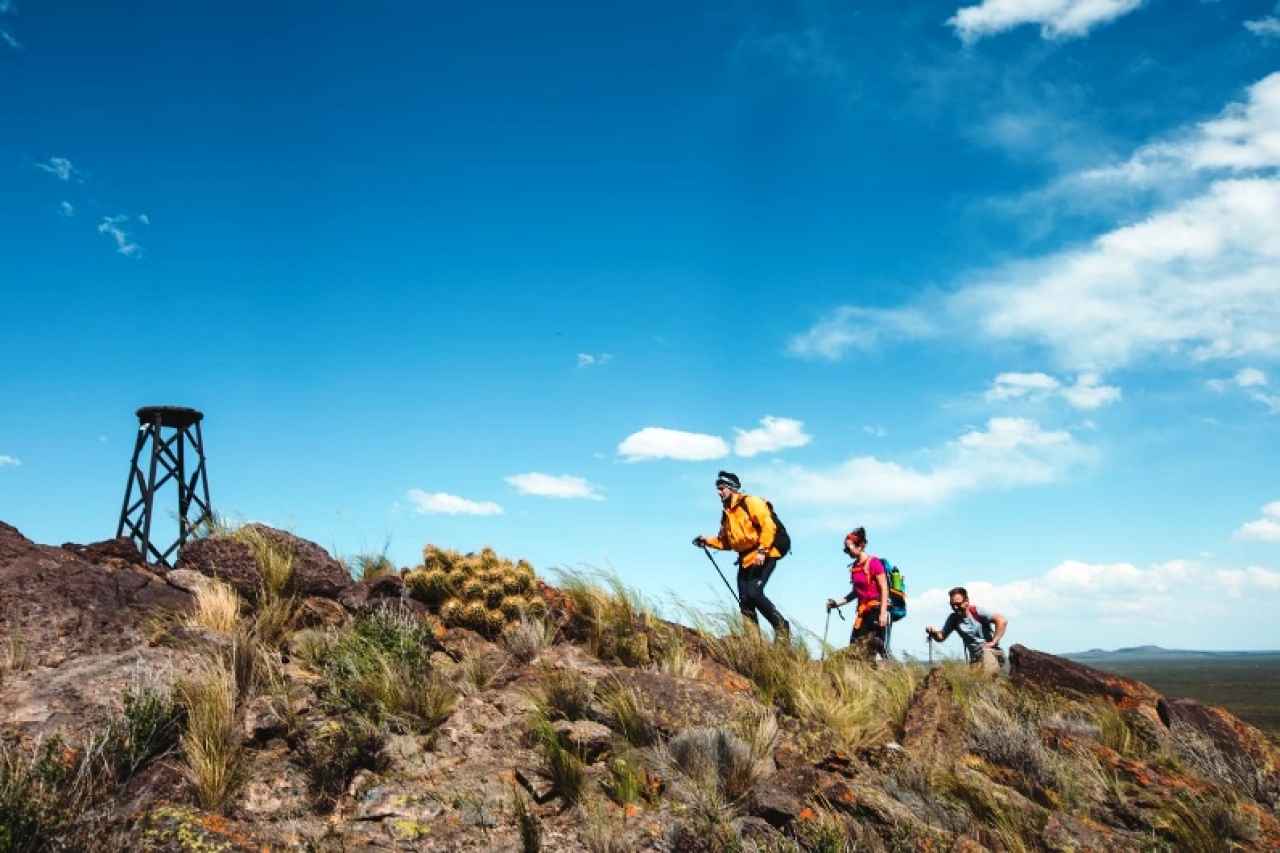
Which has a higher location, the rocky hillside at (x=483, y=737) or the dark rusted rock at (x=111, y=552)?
the dark rusted rock at (x=111, y=552)

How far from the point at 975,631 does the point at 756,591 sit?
12.4ft

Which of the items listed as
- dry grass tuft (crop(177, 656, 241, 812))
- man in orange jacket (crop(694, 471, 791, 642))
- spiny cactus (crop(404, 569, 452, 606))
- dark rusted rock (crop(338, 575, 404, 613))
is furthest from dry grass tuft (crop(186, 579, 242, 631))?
man in orange jacket (crop(694, 471, 791, 642))

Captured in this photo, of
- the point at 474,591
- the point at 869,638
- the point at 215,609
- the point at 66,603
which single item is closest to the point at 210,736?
the point at 215,609

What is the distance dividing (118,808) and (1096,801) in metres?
7.12

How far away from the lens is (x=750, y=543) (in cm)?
1054

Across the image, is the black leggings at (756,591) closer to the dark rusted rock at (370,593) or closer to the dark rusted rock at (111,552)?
the dark rusted rock at (370,593)

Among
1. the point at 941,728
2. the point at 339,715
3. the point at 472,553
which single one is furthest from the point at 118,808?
the point at 941,728

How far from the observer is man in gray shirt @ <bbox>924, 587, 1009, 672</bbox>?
11.4 metres

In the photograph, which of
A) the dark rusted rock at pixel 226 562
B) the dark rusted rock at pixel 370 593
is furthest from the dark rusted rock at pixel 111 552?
the dark rusted rock at pixel 370 593

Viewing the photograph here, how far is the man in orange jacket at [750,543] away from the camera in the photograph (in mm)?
10352

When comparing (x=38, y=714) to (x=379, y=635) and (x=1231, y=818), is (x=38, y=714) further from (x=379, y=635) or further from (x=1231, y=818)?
(x=1231, y=818)

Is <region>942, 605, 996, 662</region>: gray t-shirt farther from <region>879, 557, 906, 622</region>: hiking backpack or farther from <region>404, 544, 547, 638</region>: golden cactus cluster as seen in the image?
<region>404, 544, 547, 638</region>: golden cactus cluster

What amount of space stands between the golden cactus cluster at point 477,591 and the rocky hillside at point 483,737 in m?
0.04

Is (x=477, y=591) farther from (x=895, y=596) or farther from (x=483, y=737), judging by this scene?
(x=895, y=596)
